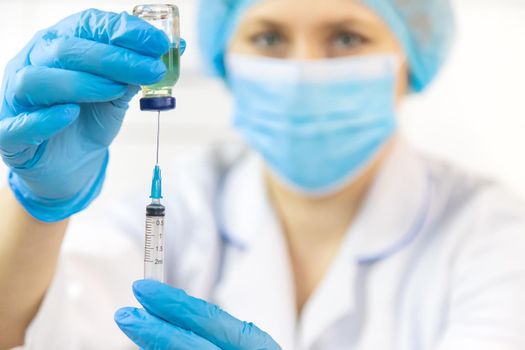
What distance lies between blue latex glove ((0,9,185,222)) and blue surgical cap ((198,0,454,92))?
72cm

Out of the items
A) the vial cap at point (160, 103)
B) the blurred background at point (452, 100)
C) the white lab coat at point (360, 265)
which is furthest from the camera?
the blurred background at point (452, 100)

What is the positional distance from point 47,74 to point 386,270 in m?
0.90

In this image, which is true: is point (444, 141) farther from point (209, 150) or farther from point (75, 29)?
point (75, 29)

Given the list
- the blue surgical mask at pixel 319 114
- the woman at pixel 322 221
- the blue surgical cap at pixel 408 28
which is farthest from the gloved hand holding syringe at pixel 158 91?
the blue surgical cap at pixel 408 28

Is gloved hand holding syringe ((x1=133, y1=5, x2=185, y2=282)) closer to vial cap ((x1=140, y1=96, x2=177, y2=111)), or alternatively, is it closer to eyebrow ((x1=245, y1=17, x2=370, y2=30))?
vial cap ((x1=140, y1=96, x2=177, y2=111))

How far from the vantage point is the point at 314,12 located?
1.56 m

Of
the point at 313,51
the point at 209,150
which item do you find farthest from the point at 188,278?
the point at 313,51

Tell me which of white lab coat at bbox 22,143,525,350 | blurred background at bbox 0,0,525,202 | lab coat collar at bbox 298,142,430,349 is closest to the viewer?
white lab coat at bbox 22,143,525,350

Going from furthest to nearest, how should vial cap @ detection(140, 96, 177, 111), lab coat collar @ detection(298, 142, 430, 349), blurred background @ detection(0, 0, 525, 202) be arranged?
blurred background @ detection(0, 0, 525, 202)
lab coat collar @ detection(298, 142, 430, 349)
vial cap @ detection(140, 96, 177, 111)

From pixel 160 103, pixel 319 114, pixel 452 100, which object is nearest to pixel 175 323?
pixel 160 103

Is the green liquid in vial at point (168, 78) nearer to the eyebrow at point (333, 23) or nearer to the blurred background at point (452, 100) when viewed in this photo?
the eyebrow at point (333, 23)

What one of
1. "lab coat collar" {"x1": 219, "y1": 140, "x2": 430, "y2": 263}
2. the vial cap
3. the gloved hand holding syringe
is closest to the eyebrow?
"lab coat collar" {"x1": 219, "y1": 140, "x2": 430, "y2": 263}

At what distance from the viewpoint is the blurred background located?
7.25 ft

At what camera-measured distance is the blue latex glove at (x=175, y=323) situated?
0.95 m
